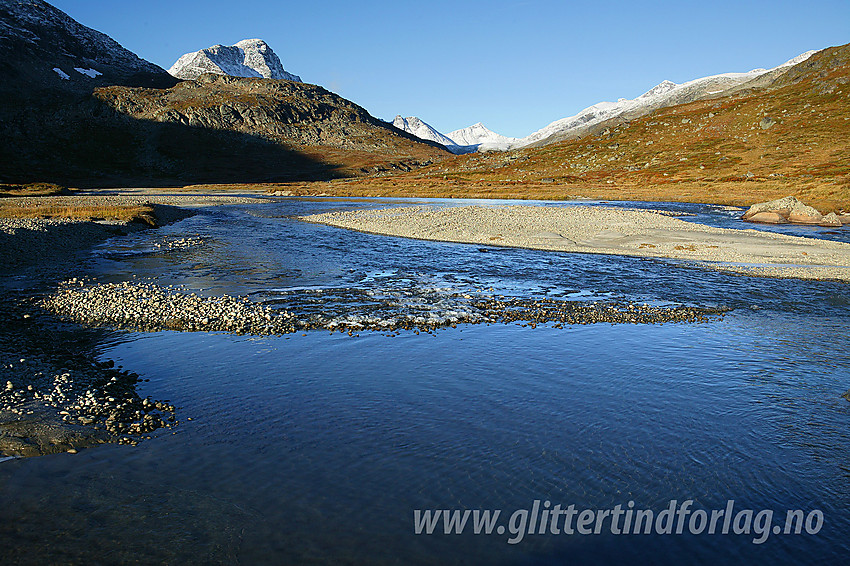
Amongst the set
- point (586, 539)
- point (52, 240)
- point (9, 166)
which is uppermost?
point (9, 166)

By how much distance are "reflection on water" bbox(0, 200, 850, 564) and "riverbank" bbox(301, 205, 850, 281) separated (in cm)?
1446

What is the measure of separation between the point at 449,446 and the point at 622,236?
40.5 m

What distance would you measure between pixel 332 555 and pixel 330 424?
4417mm

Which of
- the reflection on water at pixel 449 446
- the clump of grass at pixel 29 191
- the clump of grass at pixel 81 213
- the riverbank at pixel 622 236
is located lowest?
the reflection on water at pixel 449 446

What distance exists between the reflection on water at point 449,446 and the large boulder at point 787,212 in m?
47.3

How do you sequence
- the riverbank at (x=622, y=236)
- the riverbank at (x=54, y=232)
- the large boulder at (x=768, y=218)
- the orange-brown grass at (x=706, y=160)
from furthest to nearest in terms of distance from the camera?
1. the orange-brown grass at (x=706, y=160)
2. the large boulder at (x=768, y=218)
3. the riverbank at (x=622, y=236)
4. the riverbank at (x=54, y=232)

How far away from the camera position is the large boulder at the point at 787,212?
60747 mm

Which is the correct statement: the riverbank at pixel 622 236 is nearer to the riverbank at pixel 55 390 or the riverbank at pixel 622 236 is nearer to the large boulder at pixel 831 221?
the large boulder at pixel 831 221

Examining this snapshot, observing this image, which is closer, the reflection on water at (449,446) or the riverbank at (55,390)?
the reflection on water at (449,446)

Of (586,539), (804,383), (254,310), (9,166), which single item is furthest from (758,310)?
(9,166)

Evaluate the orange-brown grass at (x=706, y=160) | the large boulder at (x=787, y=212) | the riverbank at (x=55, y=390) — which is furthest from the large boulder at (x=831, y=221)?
the riverbank at (x=55, y=390)

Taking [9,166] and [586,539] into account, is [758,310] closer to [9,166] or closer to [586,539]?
[586,539]

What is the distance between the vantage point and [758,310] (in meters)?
22.8

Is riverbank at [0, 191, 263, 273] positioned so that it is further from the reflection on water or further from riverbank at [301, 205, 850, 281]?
riverbank at [301, 205, 850, 281]
